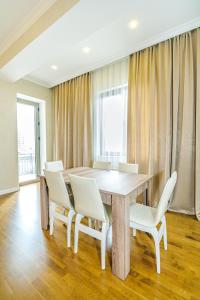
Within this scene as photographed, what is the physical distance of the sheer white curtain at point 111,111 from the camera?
320 centimetres

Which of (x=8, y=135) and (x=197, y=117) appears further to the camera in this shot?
(x=8, y=135)

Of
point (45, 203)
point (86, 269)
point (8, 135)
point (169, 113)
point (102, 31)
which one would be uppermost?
point (102, 31)

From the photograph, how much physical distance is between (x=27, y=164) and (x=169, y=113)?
169 inches

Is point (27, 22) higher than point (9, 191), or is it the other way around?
point (27, 22)

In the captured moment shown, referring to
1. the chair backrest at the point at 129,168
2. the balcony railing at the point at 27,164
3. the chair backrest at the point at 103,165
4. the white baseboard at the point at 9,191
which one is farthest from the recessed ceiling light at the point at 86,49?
the white baseboard at the point at 9,191

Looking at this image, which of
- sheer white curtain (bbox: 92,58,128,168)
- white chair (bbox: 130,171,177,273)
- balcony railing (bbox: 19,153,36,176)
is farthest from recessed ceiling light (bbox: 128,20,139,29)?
balcony railing (bbox: 19,153,36,176)

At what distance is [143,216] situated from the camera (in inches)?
59.1

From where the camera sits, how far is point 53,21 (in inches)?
71.4

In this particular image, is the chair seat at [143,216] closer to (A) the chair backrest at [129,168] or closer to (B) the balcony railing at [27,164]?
(A) the chair backrest at [129,168]

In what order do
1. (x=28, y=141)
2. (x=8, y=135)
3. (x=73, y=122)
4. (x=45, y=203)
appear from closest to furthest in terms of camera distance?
(x=45, y=203) → (x=8, y=135) → (x=73, y=122) → (x=28, y=141)

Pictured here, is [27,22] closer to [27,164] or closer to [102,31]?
[102,31]

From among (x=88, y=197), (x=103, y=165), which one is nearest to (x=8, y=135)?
(x=103, y=165)

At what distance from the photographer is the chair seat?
55.4 inches

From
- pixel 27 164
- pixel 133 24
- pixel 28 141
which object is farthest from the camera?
pixel 27 164
